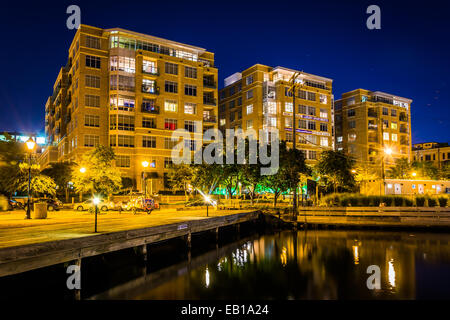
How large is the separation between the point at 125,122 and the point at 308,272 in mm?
53397

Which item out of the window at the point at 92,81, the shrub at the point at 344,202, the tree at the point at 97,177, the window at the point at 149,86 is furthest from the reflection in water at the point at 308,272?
the window at the point at 92,81

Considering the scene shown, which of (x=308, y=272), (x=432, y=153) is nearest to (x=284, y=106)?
(x=432, y=153)

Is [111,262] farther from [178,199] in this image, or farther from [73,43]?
[73,43]

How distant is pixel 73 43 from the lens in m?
69.0

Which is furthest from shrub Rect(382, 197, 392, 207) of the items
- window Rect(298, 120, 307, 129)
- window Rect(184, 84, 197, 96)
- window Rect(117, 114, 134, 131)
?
window Rect(298, 120, 307, 129)

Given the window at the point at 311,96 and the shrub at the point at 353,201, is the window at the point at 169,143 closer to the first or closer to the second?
the window at the point at 311,96

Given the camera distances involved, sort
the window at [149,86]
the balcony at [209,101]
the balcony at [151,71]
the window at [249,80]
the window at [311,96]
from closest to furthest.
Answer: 1. the window at [149,86]
2. the balcony at [151,71]
3. the balcony at [209,101]
4. the window at [311,96]
5. the window at [249,80]

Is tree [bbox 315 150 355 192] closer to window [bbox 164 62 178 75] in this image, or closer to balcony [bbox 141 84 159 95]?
balcony [bbox 141 84 159 95]

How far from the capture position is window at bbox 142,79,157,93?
67.4 m

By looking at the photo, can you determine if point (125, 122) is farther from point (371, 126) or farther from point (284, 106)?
point (371, 126)

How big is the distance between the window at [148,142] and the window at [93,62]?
1512 cm

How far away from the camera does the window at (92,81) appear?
210 feet

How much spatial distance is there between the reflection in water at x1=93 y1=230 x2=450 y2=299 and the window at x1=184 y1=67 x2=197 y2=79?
50.2m
